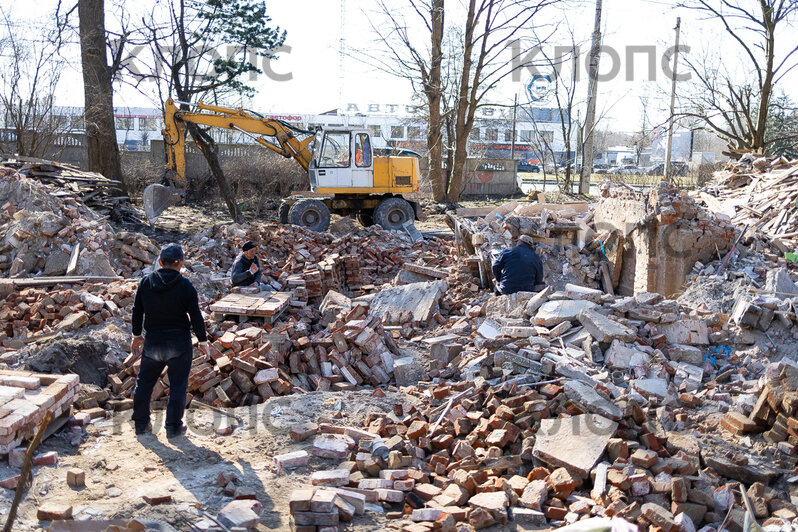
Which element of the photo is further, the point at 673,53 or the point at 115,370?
the point at 673,53

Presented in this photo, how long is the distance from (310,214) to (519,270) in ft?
28.4

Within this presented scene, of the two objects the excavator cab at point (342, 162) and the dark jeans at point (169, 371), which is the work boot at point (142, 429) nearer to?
the dark jeans at point (169, 371)

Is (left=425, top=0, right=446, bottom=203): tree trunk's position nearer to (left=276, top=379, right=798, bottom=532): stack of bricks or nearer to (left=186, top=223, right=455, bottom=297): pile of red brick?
(left=186, top=223, right=455, bottom=297): pile of red brick

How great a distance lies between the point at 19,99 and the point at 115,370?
46.3 ft

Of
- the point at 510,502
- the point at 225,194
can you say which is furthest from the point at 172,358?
the point at 225,194

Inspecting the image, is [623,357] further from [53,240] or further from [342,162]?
[342,162]

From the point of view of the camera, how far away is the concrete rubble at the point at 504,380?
4328 millimetres

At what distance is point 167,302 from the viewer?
205 inches

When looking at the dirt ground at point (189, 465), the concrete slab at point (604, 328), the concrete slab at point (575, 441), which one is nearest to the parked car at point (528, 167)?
the concrete slab at point (604, 328)

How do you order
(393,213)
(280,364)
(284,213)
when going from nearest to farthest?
1. (280,364)
2. (284,213)
3. (393,213)

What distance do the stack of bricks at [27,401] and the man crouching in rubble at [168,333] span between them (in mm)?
520

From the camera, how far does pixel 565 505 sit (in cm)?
443

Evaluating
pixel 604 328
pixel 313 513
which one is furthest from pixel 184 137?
pixel 313 513

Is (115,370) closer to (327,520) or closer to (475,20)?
(327,520)
